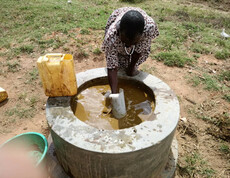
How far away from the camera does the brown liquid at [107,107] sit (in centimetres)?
205

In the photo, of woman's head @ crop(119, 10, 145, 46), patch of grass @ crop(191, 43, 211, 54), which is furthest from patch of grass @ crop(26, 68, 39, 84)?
patch of grass @ crop(191, 43, 211, 54)

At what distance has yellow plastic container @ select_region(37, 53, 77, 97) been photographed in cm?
178

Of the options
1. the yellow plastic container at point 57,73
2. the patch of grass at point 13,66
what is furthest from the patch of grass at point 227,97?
the patch of grass at point 13,66

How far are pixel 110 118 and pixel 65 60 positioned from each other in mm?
771

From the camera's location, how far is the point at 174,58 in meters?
4.13

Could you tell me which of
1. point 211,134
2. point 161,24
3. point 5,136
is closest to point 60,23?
point 161,24

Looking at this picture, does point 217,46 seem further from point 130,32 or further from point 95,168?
point 95,168

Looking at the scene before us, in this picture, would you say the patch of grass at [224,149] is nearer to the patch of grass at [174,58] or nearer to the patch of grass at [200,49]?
the patch of grass at [174,58]

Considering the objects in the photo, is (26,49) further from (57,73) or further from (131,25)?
(131,25)

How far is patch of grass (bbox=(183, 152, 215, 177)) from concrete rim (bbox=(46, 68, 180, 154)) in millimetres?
831

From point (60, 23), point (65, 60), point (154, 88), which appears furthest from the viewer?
point (60, 23)

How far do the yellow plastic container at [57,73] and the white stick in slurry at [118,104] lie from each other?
0.43 metres

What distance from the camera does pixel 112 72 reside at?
2.11 m

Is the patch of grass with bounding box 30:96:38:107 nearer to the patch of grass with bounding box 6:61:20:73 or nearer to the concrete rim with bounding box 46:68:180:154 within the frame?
the patch of grass with bounding box 6:61:20:73
